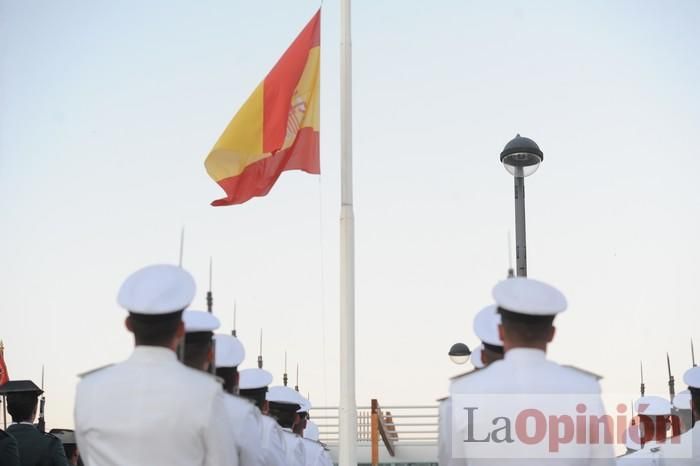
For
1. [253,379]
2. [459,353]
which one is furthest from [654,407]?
[459,353]

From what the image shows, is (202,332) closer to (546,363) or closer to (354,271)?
(546,363)

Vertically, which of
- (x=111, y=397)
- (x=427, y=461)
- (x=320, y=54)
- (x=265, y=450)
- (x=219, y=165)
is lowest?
(x=427, y=461)

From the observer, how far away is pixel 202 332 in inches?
178

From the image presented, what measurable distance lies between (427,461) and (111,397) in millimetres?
15985

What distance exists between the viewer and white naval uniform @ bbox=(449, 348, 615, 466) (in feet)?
12.2

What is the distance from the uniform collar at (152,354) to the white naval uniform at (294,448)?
2784 mm

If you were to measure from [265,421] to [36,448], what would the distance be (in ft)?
7.43

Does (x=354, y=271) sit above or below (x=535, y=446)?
above

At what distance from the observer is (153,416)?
360 cm

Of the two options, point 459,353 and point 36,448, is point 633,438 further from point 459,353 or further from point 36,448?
point 459,353

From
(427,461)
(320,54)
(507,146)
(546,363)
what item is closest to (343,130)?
(320,54)

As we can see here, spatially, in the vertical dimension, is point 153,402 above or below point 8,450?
above

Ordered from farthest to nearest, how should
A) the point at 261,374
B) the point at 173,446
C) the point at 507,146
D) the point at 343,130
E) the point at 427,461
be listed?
1. the point at 427,461
2. the point at 507,146
3. the point at 343,130
4. the point at 261,374
5. the point at 173,446

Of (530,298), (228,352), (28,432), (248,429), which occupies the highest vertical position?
(530,298)
